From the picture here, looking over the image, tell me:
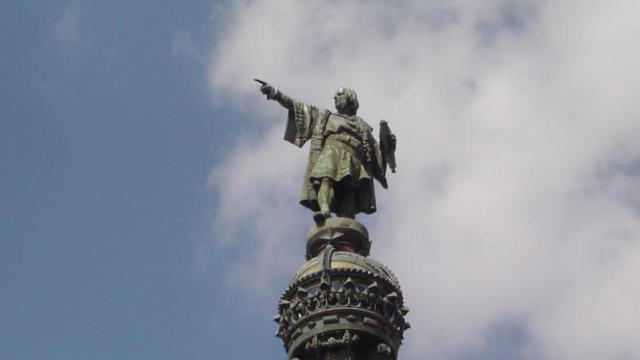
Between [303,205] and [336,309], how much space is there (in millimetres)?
3995

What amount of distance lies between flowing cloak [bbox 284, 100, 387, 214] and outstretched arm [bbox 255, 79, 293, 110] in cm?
11

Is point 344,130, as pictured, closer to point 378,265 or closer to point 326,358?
point 378,265

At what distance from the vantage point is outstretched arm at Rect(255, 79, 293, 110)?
927 inches

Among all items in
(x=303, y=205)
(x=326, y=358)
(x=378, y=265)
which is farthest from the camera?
(x=303, y=205)

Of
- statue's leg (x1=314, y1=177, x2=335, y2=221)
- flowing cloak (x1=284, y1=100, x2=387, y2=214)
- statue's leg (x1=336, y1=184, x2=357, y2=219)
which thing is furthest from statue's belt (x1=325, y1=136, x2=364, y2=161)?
statue's leg (x1=314, y1=177, x2=335, y2=221)

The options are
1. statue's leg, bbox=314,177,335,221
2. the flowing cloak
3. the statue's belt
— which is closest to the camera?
statue's leg, bbox=314,177,335,221

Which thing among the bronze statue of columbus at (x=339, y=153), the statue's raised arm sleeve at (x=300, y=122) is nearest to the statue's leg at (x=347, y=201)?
the bronze statue of columbus at (x=339, y=153)

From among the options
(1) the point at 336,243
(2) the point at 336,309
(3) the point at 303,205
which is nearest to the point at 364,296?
(2) the point at 336,309

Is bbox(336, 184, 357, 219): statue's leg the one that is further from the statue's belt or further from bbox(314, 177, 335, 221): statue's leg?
the statue's belt

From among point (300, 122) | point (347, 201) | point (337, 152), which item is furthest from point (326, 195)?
point (300, 122)

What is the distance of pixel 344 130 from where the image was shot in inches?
930

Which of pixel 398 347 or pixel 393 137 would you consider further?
pixel 393 137

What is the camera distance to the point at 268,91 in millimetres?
23672

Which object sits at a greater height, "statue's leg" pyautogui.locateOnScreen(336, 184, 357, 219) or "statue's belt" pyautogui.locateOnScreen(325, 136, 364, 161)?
"statue's belt" pyautogui.locateOnScreen(325, 136, 364, 161)
